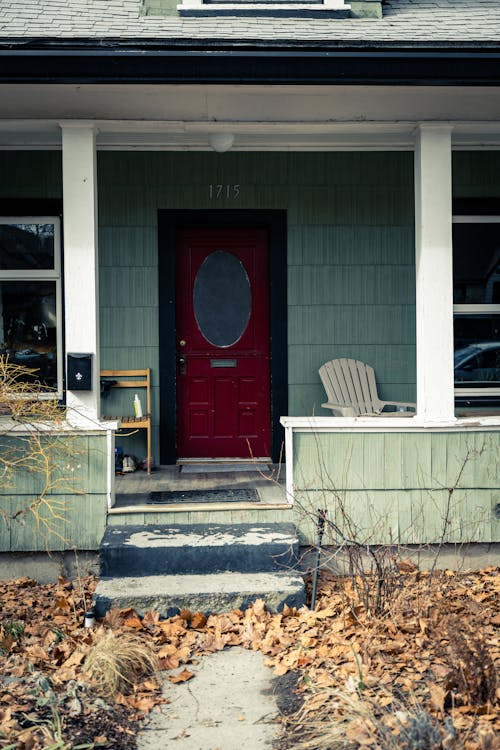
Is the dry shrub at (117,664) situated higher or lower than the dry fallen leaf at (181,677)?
higher

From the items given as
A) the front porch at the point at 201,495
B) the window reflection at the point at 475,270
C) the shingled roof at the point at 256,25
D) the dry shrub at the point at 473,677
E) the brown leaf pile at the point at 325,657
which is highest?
the shingled roof at the point at 256,25

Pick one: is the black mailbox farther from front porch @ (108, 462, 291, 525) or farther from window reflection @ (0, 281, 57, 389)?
window reflection @ (0, 281, 57, 389)

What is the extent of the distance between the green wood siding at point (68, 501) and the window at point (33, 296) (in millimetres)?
1667

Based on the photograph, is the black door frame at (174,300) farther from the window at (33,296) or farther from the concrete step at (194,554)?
the concrete step at (194,554)

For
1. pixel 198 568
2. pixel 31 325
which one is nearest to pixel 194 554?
pixel 198 568

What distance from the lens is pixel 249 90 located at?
550cm

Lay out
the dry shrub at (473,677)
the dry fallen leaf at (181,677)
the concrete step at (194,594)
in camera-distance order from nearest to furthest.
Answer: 1. the dry shrub at (473,677)
2. the dry fallen leaf at (181,677)
3. the concrete step at (194,594)

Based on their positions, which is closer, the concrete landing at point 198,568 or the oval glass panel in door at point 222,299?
the concrete landing at point 198,568

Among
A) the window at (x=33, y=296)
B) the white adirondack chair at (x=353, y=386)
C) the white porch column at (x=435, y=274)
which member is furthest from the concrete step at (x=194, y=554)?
the window at (x=33, y=296)

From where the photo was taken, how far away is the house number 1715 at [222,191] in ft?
24.1

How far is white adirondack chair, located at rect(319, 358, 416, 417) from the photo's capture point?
722 centimetres

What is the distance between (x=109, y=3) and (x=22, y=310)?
2573 millimetres

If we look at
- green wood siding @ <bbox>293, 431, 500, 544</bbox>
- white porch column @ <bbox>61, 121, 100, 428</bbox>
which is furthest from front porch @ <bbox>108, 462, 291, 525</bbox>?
white porch column @ <bbox>61, 121, 100, 428</bbox>

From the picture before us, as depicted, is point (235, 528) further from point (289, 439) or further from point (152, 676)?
point (152, 676)
